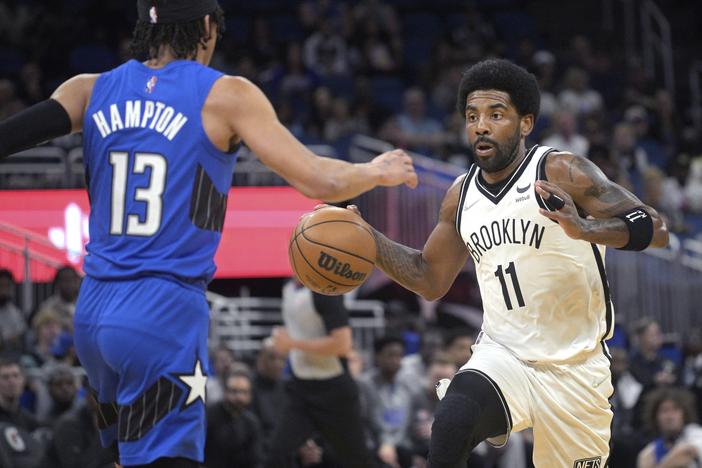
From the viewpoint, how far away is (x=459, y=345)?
1155 cm

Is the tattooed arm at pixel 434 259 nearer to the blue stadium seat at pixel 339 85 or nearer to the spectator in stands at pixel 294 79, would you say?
the spectator in stands at pixel 294 79

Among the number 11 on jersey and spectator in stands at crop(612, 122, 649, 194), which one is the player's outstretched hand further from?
spectator in stands at crop(612, 122, 649, 194)

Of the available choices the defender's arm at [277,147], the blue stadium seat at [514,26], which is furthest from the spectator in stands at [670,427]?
the blue stadium seat at [514,26]

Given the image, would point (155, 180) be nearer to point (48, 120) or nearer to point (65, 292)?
point (48, 120)

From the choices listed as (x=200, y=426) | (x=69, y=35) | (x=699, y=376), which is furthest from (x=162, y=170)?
(x=69, y=35)

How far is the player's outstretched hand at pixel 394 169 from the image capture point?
4.55 m

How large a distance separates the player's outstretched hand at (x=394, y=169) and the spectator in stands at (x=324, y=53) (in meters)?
13.7

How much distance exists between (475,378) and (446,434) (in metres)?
0.34

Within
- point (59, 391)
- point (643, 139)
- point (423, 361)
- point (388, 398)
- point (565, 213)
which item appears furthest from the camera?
point (643, 139)

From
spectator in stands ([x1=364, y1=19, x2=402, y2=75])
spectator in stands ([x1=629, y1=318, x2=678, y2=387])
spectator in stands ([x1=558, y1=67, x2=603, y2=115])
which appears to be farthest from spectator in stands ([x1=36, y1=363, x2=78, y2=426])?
spectator in stands ([x1=558, y1=67, x2=603, y2=115])

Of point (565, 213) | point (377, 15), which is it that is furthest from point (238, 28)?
point (565, 213)

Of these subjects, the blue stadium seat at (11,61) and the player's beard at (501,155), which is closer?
the player's beard at (501,155)

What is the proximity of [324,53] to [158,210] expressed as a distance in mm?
14349

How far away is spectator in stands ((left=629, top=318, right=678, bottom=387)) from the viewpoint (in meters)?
12.7
